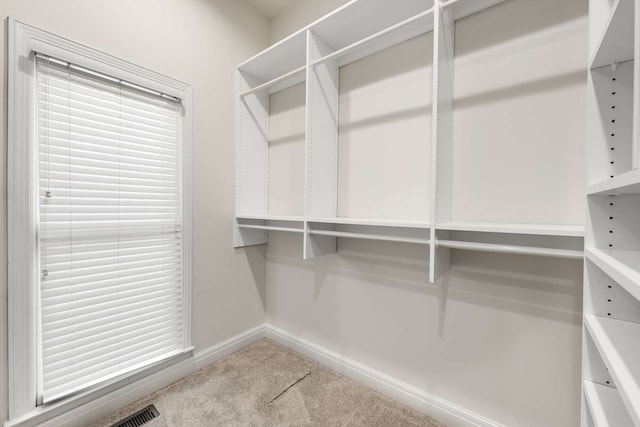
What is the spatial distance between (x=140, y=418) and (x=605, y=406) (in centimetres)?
212

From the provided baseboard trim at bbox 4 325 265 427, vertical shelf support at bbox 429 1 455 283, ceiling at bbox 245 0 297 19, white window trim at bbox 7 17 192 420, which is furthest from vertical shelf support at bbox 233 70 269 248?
vertical shelf support at bbox 429 1 455 283

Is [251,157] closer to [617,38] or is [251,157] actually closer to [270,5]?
[270,5]

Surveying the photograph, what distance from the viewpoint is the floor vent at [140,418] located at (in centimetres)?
154

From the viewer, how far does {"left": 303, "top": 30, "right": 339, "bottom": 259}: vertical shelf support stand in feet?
5.83

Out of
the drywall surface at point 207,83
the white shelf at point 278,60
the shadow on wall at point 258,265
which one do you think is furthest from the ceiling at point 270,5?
the shadow on wall at point 258,265

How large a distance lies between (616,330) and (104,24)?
266 cm

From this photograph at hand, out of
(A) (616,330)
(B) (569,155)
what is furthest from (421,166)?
(A) (616,330)

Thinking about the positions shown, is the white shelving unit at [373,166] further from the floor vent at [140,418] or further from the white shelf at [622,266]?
the floor vent at [140,418]

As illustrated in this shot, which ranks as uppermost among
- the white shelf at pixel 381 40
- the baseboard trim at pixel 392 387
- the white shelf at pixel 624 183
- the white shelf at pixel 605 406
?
the white shelf at pixel 381 40

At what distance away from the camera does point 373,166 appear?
184 cm

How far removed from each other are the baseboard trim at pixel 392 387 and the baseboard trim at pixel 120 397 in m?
0.57

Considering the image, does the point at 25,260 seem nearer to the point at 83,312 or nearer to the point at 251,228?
the point at 83,312

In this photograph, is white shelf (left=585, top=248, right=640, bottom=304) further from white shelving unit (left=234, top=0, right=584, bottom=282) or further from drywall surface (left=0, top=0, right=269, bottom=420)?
drywall surface (left=0, top=0, right=269, bottom=420)

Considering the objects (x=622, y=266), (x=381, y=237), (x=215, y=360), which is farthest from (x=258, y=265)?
(x=622, y=266)
